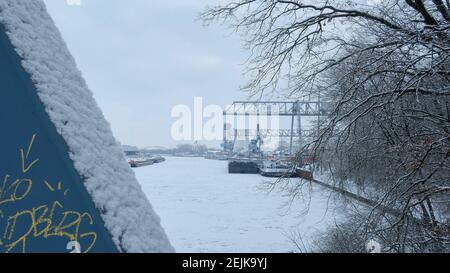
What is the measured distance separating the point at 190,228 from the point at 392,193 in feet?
29.2

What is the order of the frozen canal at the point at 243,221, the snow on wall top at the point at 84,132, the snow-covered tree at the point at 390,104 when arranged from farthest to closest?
the frozen canal at the point at 243,221
the snow-covered tree at the point at 390,104
the snow on wall top at the point at 84,132

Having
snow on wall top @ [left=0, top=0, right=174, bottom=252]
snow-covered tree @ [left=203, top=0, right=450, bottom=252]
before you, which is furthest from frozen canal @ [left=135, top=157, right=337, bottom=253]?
snow on wall top @ [left=0, top=0, right=174, bottom=252]

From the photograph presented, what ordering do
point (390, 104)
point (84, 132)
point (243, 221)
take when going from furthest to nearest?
point (243, 221) < point (390, 104) < point (84, 132)

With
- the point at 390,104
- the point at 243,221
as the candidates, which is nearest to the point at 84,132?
the point at 390,104

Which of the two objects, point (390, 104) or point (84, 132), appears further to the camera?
point (390, 104)

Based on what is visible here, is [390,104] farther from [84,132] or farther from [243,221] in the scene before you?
[243,221]

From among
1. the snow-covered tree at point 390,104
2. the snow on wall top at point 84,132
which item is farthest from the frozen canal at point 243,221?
the snow on wall top at point 84,132

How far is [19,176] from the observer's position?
1860 mm

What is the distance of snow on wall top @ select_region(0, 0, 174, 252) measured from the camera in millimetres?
1865

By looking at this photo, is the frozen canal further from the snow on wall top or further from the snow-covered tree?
the snow on wall top

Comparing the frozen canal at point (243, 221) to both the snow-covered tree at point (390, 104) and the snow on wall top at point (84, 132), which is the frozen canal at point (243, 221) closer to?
the snow-covered tree at point (390, 104)

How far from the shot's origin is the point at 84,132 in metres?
2.05

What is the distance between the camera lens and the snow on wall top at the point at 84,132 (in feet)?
6.12

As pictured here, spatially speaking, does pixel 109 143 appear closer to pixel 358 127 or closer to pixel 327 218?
pixel 358 127
